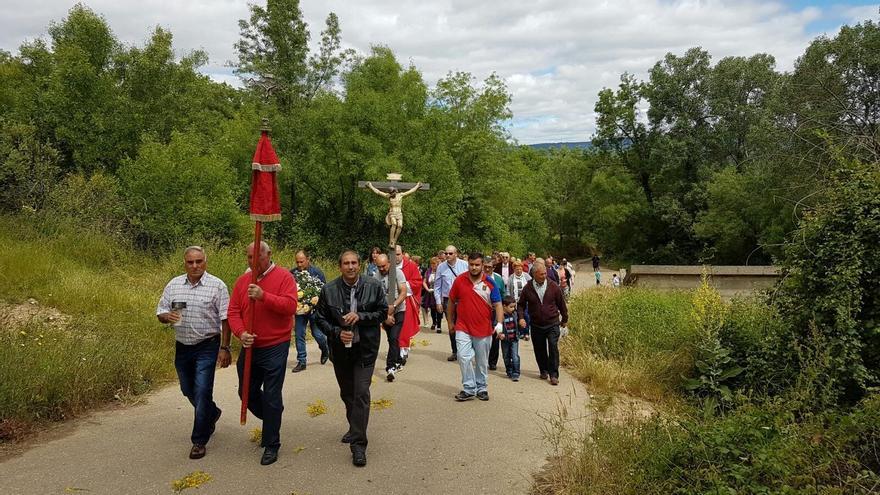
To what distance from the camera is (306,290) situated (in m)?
8.55

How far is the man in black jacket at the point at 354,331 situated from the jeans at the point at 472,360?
214cm

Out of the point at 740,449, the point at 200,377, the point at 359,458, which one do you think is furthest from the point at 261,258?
the point at 740,449

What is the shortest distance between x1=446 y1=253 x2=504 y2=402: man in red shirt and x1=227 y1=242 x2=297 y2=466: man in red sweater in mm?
2752

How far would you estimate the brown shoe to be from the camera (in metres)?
5.20

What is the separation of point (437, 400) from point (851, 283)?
4766 millimetres

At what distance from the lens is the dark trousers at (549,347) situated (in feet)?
27.7

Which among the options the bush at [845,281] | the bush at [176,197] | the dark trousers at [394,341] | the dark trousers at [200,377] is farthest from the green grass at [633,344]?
the bush at [176,197]

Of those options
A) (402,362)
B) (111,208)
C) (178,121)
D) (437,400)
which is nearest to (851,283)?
(437,400)

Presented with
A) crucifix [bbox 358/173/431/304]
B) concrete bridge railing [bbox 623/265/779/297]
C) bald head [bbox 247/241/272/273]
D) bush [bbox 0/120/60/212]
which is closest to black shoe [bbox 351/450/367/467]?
bald head [bbox 247/241/272/273]

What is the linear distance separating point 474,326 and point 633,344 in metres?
3.43

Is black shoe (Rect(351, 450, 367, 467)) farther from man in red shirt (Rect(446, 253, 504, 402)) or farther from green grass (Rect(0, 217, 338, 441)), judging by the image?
green grass (Rect(0, 217, 338, 441))

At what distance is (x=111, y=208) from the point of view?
1595 cm

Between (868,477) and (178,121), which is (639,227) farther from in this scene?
(868,477)

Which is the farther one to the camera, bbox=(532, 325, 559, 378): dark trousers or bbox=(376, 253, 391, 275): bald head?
bbox=(376, 253, 391, 275): bald head
